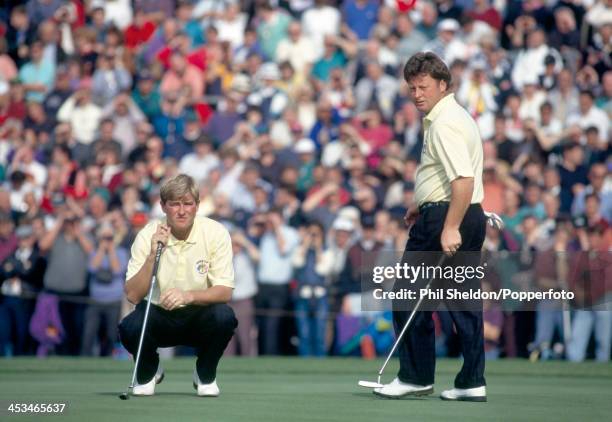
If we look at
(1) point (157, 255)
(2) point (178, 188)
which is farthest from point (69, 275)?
(2) point (178, 188)

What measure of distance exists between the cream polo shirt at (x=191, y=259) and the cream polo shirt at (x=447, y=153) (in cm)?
129

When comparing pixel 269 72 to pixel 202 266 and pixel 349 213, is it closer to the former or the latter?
pixel 349 213

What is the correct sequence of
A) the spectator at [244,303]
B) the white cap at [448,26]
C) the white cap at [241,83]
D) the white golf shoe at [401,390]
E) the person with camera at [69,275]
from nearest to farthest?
the white golf shoe at [401,390], the spectator at [244,303], the person with camera at [69,275], the white cap at [448,26], the white cap at [241,83]

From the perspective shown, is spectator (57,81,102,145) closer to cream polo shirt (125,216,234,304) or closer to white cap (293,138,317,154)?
white cap (293,138,317,154)

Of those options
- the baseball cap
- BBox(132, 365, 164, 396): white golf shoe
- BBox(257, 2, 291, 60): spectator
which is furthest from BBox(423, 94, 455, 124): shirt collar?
BBox(257, 2, 291, 60): spectator

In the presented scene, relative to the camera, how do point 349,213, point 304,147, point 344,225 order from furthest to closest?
1. point 304,147
2. point 349,213
3. point 344,225

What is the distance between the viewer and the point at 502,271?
14.8 meters

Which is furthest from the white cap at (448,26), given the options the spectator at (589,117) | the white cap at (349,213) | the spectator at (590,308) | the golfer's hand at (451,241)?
the golfer's hand at (451,241)

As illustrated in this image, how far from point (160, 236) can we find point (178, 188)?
0.33 metres

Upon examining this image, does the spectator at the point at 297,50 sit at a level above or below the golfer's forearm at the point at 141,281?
above

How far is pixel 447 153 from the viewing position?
8336mm

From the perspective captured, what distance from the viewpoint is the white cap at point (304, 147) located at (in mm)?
18028

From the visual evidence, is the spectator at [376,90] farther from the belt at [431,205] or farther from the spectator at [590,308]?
the belt at [431,205]

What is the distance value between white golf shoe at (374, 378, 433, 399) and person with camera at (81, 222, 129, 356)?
8.02 m
